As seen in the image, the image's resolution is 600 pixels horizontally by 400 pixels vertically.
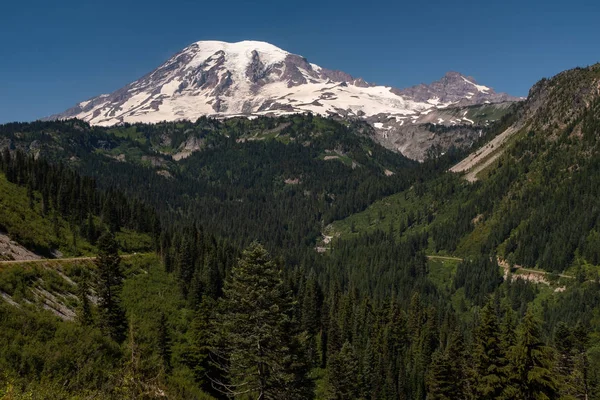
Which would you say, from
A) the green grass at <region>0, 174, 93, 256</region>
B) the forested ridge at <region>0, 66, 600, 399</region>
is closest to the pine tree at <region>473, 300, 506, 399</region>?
the forested ridge at <region>0, 66, 600, 399</region>

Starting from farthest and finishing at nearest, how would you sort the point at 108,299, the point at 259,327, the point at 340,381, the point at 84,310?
the point at 340,381 → the point at 108,299 → the point at 84,310 → the point at 259,327

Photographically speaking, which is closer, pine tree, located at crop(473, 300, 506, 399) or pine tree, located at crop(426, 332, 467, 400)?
pine tree, located at crop(473, 300, 506, 399)

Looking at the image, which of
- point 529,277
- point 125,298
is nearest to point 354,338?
point 125,298

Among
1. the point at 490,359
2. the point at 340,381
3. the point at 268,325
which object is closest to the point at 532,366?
the point at 490,359

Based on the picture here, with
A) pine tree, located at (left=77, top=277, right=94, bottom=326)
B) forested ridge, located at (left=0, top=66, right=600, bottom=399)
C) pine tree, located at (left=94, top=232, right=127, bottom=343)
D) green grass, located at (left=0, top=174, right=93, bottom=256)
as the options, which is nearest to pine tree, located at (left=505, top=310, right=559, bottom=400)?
forested ridge, located at (left=0, top=66, right=600, bottom=399)

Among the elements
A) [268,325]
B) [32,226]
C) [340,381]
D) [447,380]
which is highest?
[268,325]

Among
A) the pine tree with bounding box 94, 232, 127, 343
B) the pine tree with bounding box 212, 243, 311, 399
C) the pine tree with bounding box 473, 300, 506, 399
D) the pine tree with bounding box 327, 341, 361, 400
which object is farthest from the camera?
the pine tree with bounding box 327, 341, 361, 400

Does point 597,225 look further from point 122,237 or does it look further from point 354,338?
point 122,237

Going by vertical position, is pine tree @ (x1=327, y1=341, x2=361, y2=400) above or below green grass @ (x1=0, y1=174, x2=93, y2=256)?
below

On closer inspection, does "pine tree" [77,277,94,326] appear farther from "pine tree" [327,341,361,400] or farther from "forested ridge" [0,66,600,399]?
"pine tree" [327,341,361,400]

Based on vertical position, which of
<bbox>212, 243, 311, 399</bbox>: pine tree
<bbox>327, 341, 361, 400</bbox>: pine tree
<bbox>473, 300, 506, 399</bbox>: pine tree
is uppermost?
<bbox>212, 243, 311, 399</bbox>: pine tree

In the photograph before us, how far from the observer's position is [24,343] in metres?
26.6

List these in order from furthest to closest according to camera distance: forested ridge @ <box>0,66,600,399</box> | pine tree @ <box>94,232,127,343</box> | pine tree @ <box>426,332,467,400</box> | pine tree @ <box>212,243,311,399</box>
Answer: pine tree @ <box>426,332,467,400</box> < pine tree @ <box>94,232,127,343</box> < pine tree @ <box>212,243,311,399</box> < forested ridge @ <box>0,66,600,399</box>

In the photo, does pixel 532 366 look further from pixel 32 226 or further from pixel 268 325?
pixel 32 226
